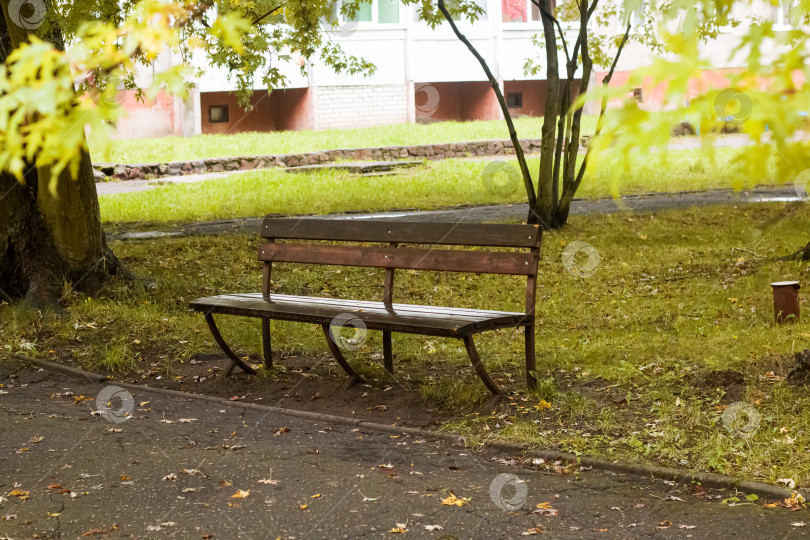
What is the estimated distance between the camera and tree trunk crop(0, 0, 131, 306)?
26.1 feet

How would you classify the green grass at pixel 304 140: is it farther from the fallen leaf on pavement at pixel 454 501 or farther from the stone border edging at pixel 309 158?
the fallen leaf on pavement at pixel 454 501

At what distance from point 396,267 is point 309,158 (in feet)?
55.2

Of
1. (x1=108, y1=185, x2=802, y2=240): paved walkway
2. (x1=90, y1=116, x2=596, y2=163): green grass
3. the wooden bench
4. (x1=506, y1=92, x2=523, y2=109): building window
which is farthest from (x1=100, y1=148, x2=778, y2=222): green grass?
(x1=506, y1=92, x2=523, y2=109): building window

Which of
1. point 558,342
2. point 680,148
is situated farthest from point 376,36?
point 558,342

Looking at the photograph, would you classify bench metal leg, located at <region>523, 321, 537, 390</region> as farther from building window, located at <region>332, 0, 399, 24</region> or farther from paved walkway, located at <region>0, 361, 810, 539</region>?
building window, located at <region>332, 0, 399, 24</region>

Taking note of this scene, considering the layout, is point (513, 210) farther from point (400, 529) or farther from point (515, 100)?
point (515, 100)

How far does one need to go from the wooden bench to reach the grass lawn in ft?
1.44

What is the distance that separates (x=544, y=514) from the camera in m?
3.78

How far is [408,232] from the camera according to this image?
580 cm

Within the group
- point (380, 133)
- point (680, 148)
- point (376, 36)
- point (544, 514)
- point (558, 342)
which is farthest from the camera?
point (376, 36)

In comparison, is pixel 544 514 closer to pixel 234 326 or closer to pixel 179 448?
pixel 179 448

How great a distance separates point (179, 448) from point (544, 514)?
199 cm

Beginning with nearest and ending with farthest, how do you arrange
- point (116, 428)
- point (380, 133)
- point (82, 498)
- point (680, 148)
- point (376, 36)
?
point (82, 498)
point (116, 428)
point (680, 148)
point (380, 133)
point (376, 36)

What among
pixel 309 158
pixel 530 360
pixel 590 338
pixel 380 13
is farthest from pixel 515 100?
pixel 530 360
